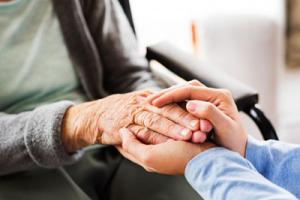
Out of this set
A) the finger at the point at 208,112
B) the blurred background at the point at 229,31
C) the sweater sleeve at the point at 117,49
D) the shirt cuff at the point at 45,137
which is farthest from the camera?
the blurred background at the point at 229,31

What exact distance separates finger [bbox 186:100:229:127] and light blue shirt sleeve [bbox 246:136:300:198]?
84mm

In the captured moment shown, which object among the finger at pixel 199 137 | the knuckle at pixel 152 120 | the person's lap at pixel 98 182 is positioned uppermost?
the knuckle at pixel 152 120

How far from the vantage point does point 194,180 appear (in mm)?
734

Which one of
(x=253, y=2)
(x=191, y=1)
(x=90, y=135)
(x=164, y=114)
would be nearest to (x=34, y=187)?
(x=90, y=135)

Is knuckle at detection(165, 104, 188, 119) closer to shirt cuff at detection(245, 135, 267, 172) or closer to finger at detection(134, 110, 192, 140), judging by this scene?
finger at detection(134, 110, 192, 140)

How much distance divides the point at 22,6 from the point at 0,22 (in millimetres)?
66

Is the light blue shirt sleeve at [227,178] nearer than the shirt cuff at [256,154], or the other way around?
the light blue shirt sleeve at [227,178]

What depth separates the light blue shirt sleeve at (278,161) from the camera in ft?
2.49

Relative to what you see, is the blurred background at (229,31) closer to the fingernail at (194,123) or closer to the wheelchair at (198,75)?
the wheelchair at (198,75)

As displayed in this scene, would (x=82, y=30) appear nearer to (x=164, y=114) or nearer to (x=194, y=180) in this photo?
(x=164, y=114)

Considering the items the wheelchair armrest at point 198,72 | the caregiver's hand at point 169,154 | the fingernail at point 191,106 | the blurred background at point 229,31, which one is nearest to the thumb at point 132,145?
the caregiver's hand at point 169,154

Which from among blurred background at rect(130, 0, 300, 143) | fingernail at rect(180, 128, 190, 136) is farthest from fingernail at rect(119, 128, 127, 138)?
blurred background at rect(130, 0, 300, 143)

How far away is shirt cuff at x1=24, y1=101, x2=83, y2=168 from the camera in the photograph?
89 cm

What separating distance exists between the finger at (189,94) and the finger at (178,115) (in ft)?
0.05
